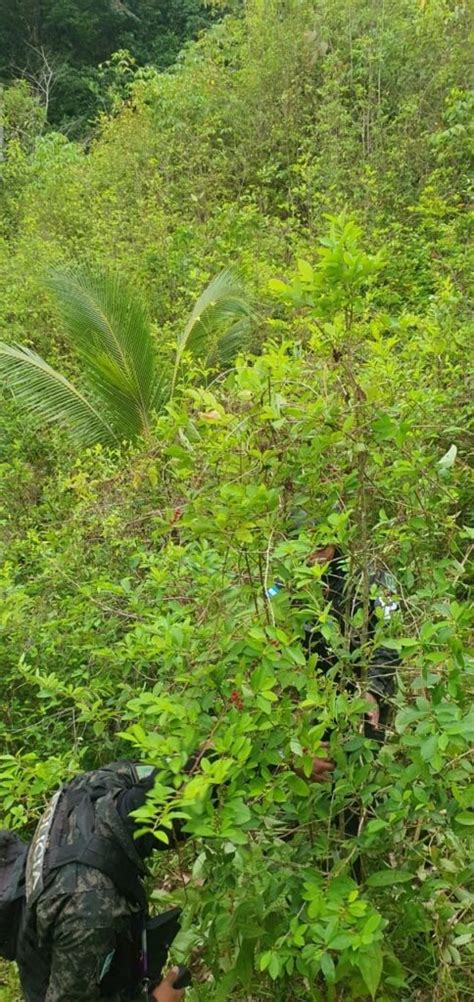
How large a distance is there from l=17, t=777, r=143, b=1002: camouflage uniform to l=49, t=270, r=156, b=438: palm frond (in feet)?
8.28

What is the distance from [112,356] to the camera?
12.9 ft

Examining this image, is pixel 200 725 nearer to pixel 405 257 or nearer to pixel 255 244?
pixel 405 257

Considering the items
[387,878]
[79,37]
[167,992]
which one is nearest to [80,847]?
[167,992]

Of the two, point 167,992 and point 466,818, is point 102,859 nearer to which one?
point 167,992

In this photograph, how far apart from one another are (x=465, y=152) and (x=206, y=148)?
9.32 feet

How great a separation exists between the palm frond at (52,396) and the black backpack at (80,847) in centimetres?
287

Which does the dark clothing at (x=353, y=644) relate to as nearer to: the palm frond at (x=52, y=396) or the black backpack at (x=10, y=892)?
the black backpack at (x=10, y=892)

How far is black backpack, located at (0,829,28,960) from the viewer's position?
1419 millimetres

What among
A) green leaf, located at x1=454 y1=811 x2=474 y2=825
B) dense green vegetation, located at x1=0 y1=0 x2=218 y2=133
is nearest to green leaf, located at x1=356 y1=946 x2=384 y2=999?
green leaf, located at x1=454 y1=811 x2=474 y2=825

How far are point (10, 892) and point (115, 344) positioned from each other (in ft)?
9.98

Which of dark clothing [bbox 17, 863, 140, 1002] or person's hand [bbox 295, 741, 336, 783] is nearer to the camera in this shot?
person's hand [bbox 295, 741, 336, 783]

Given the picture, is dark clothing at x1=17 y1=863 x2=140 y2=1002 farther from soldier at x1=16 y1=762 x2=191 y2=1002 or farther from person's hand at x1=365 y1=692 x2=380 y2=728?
person's hand at x1=365 y1=692 x2=380 y2=728

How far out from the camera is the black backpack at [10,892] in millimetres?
1419

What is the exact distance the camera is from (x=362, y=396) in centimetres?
118
